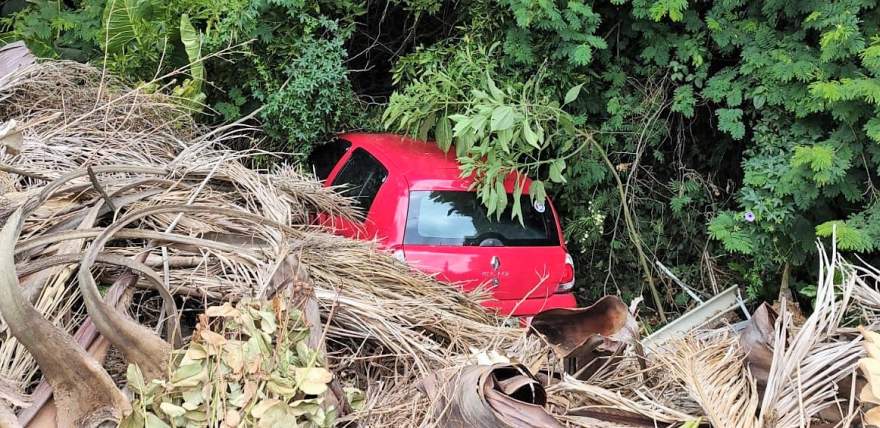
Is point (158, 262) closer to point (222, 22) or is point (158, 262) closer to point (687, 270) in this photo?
point (222, 22)

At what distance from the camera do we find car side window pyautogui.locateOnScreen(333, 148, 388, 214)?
442cm

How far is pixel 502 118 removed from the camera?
4262mm

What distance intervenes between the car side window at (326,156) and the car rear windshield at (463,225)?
148 centimetres

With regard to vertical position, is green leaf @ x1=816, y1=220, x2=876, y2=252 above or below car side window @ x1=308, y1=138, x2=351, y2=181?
above

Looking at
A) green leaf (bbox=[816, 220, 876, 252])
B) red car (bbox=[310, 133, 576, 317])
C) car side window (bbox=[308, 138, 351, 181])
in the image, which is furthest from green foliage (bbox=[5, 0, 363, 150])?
green leaf (bbox=[816, 220, 876, 252])

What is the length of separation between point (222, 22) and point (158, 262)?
3495 mm

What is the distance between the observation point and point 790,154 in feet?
14.1

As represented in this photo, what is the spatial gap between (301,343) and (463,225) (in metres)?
2.12

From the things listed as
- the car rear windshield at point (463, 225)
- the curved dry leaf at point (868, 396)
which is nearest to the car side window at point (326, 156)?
the car rear windshield at point (463, 225)

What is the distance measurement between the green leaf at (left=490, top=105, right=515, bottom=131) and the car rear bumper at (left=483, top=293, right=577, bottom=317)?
1157 millimetres

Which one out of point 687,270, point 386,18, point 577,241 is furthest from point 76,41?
point 687,270

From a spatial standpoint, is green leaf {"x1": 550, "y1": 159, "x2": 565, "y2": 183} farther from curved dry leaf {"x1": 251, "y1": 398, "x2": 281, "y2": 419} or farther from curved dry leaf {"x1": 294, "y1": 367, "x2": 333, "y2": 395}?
curved dry leaf {"x1": 251, "y1": 398, "x2": 281, "y2": 419}

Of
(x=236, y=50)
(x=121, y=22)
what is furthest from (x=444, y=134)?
(x=121, y=22)

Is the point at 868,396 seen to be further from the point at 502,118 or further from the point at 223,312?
the point at 502,118
